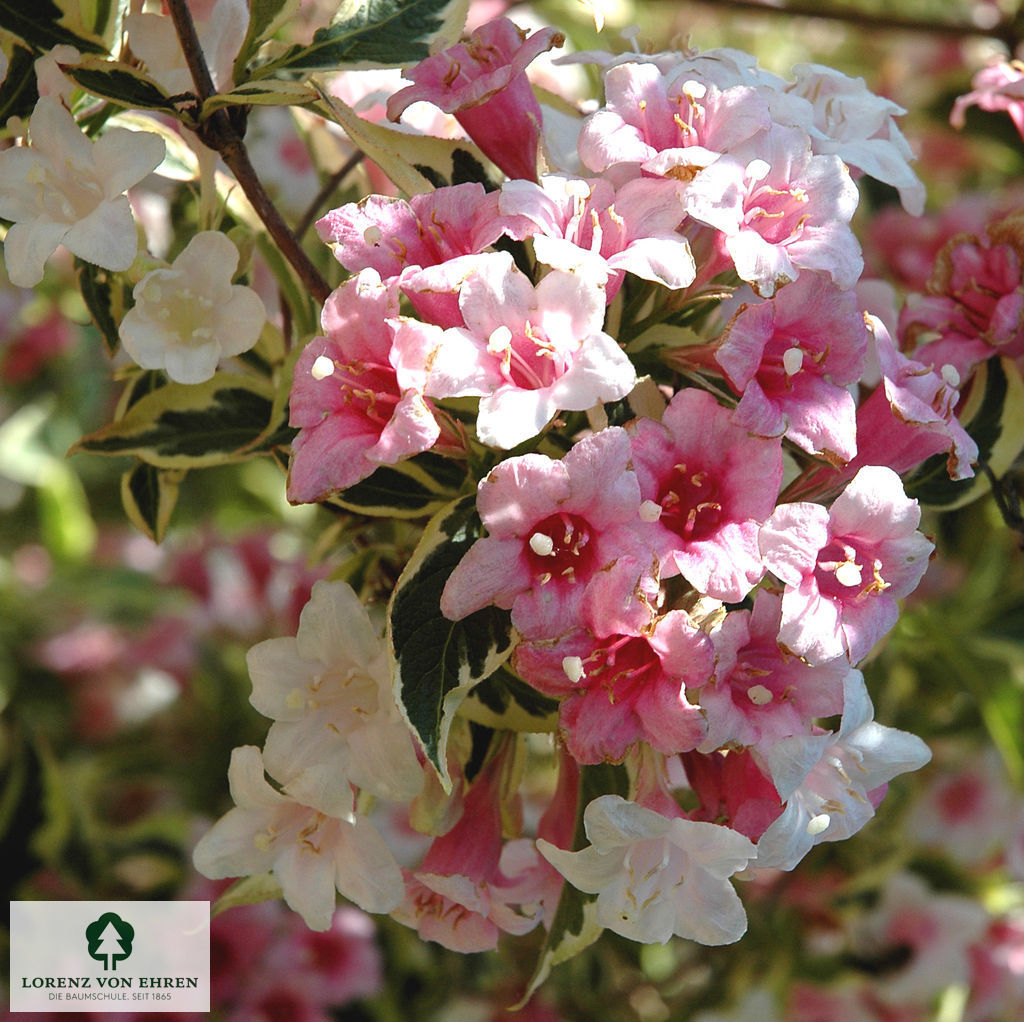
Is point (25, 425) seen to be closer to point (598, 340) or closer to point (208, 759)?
point (208, 759)

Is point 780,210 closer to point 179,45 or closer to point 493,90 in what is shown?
point 493,90

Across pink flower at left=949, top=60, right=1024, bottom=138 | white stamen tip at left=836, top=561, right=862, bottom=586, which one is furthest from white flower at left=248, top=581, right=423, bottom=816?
pink flower at left=949, top=60, right=1024, bottom=138

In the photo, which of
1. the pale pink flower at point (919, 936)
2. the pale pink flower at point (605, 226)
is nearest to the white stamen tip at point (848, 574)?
the pale pink flower at point (605, 226)

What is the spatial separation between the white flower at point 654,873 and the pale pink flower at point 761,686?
0.23ft

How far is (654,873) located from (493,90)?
0.56m

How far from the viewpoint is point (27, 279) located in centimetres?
85

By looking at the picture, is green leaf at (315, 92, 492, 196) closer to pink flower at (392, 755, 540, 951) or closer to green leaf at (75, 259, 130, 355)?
green leaf at (75, 259, 130, 355)

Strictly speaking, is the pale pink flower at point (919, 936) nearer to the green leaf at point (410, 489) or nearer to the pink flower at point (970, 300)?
the pink flower at point (970, 300)

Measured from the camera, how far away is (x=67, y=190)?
91 cm

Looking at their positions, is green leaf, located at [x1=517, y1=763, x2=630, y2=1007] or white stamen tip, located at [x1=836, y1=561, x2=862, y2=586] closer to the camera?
white stamen tip, located at [x1=836, y1=561, x2=862, y2=586]

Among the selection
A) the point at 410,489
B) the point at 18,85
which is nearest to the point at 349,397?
the point at 410,489

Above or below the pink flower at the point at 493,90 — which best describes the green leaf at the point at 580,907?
below

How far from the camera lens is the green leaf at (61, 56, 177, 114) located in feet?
2.87

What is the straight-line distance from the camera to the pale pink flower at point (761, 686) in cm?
74
